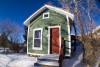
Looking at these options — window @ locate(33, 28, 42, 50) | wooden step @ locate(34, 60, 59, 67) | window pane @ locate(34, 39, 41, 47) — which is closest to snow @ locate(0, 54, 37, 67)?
wooden step @ locate(34, 60, 59, 67)

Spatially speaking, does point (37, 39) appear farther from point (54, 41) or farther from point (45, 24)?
point (54, 41)

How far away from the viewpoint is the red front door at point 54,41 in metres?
12.2

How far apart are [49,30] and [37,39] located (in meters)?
1.60

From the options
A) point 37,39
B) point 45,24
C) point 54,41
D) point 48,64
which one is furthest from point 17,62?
point 45,24

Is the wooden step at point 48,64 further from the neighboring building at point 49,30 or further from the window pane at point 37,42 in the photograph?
the window pane at point 37,42

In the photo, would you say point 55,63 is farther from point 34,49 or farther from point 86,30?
point 34,49

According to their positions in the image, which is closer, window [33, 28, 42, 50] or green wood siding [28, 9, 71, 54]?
green wood siding [28, 9, 71, 54]

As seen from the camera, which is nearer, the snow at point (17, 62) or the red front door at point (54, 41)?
the snow at point (17, 62)

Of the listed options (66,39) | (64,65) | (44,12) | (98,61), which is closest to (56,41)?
(66,39)

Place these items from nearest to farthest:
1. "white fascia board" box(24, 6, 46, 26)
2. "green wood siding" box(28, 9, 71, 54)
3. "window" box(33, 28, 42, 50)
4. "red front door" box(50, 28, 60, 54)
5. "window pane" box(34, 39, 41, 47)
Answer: "green wood siding" box(28, 9, 71, 54), "red front door" box(50, 28, 60, 54), "white fascia board" box(24, 6, 46, 26), "window" box(33, 28, 42, 50), "window pane" box(34, 39, 41, 47)

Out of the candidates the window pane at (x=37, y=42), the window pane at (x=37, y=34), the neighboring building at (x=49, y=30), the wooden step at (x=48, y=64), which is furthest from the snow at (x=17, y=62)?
the window pane at (x=37, y=34)

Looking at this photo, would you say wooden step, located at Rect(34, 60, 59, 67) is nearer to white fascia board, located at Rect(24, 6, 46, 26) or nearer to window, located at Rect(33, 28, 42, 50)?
window, located at Rect(33, 28, 42, 50)

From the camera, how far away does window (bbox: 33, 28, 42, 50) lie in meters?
13.2

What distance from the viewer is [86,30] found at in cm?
891
